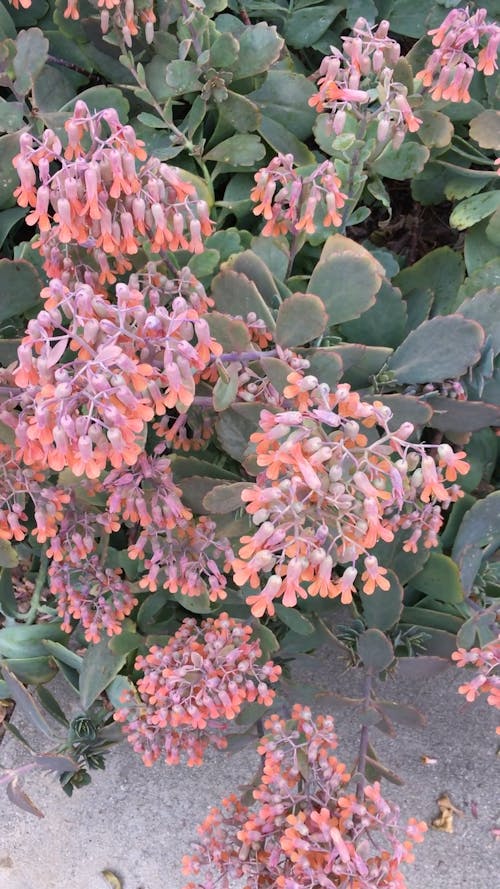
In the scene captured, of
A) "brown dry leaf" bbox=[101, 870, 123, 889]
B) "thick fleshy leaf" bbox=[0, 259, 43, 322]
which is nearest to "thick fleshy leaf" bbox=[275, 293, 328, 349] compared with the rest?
"thick fleshy leaf" bbox=[0, 259, 43, 322]

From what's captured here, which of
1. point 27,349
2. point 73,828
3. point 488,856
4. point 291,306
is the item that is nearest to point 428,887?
point 488,856

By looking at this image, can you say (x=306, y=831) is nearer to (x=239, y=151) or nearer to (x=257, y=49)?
(x=239, y=151)

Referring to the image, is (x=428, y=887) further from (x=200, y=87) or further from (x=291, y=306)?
(x=200, y=87)

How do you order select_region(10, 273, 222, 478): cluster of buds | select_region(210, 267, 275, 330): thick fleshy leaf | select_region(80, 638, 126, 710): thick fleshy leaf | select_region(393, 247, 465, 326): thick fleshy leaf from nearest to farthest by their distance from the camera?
1. select_region(10, 273, 222, 478): cluster of buds
2. select_region(210, 267, 275, 330): thick fleshy leaf
3. select_region(80, 638, 126, 710): thick fleshy leaf
4. select_region(393, 247, 465, 326): thick fleshy leaf

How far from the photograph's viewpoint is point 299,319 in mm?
797

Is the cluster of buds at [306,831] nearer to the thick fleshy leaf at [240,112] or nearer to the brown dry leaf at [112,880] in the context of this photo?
the brown dry leaf at [112,880]

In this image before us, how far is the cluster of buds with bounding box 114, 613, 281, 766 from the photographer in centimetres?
86

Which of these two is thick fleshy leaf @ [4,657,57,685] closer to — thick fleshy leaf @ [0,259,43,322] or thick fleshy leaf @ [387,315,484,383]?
thick fleshy leaf @ [0,259,43,322]

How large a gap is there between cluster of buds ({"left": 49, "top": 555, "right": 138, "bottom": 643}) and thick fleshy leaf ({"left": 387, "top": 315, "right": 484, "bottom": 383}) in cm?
46

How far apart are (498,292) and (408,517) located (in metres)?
0.32

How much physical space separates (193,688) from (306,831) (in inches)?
7.6

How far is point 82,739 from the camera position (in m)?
1.08

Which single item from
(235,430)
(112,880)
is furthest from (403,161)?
(112,880)

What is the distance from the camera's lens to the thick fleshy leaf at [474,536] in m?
1.00
